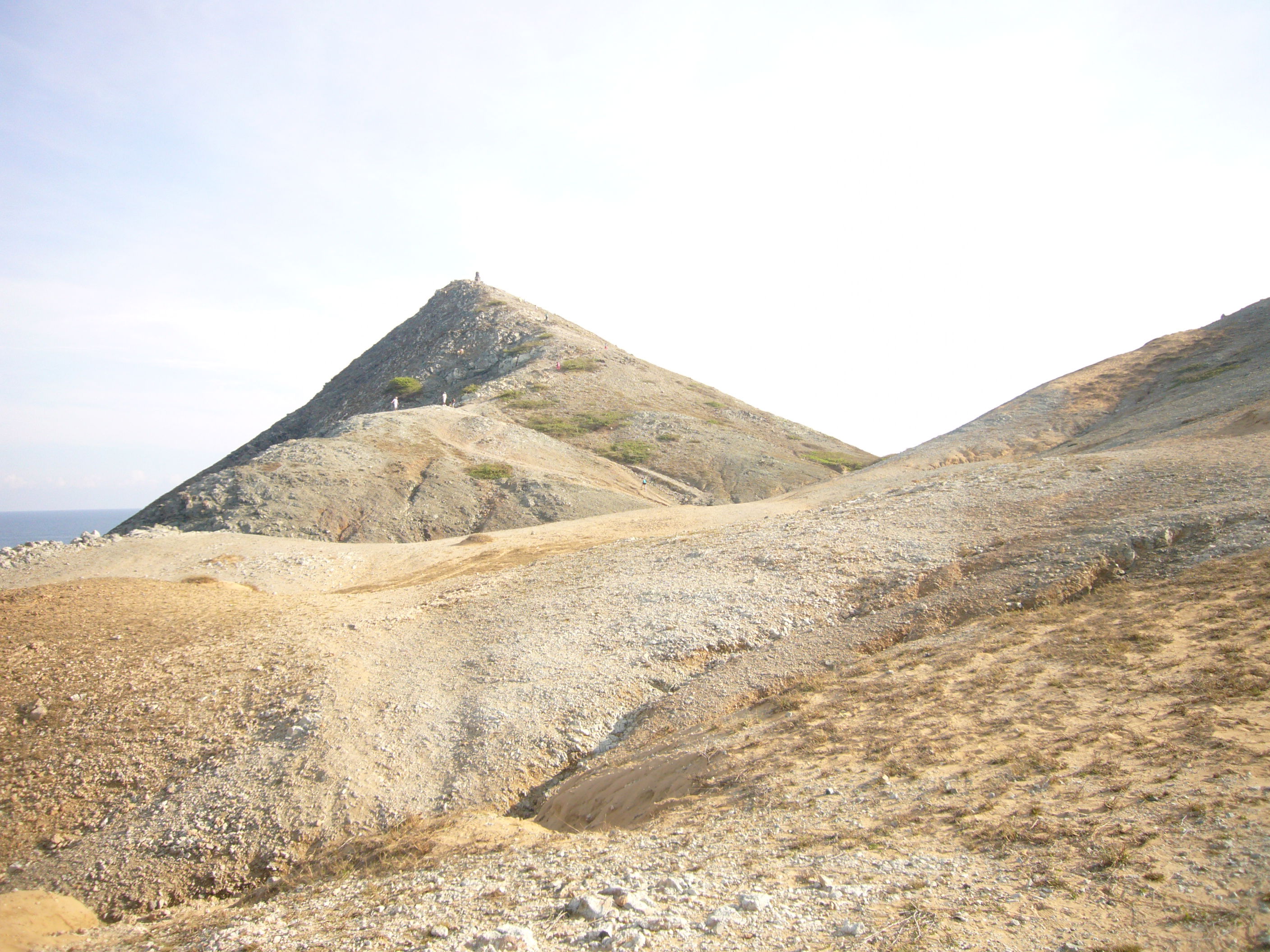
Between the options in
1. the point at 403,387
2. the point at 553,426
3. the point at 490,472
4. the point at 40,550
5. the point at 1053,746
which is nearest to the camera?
the point at 1053,746

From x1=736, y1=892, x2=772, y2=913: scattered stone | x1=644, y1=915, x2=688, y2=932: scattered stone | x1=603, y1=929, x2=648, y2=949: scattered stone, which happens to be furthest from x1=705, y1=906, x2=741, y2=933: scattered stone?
x1=603, y1=929, x2=648, y2=949: scattered stone

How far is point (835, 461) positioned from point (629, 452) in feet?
65.9

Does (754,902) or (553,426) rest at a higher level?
(553,426)

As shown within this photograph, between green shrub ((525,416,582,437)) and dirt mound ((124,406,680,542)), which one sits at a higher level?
green shrub ((525,416,582,437))

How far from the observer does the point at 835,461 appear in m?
60.8

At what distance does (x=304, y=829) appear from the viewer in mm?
10734

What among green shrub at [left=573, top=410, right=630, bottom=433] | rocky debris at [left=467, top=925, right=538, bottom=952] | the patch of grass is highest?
green shrub at [left=573, top=410, right=630, bottom=433]

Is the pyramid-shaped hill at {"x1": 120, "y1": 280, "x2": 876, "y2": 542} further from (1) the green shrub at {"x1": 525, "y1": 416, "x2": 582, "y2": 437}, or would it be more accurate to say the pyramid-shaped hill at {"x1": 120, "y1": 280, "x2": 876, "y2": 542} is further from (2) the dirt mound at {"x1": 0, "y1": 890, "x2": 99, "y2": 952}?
(2) the dirt mound at {"x1": 0, "y1": 890, "x2": 99, "y2": 952}

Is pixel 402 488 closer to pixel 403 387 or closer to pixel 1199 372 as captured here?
pixel 403 387

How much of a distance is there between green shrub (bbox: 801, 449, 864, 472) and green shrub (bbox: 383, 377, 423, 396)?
116ft

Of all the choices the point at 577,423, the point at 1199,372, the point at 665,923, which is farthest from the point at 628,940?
the point at 577,423

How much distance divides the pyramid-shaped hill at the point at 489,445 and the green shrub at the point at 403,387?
1.87 ft

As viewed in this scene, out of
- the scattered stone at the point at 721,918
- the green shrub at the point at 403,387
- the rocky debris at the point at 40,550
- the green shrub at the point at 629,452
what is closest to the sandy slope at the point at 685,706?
the scattered stone at the point at 721,918

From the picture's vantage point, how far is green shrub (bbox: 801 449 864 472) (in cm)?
5847
